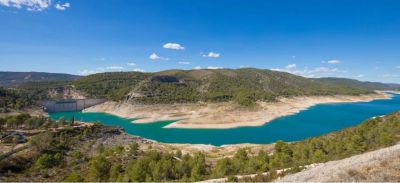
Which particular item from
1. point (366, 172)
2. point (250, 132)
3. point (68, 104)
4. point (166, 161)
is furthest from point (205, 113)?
point (366, 172)

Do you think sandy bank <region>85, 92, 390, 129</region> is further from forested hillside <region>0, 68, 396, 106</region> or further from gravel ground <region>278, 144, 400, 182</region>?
gravel ground <region>278, 144, 400, 182</region>

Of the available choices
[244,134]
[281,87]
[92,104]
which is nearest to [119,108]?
[92,104]

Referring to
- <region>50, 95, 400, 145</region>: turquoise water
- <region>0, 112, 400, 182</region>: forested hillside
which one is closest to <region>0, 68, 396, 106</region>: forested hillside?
<region>50, 95, 400, 145</region>: turquoise water

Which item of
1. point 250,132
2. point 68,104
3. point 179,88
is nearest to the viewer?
point 250,132

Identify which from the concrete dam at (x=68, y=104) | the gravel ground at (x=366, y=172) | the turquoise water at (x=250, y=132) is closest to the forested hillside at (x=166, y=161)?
the gravel ground at (x=366, y=172)

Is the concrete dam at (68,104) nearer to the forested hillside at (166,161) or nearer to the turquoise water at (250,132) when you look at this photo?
the turquoise water at (250,132)

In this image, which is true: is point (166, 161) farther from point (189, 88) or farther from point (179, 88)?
point (189, 88)

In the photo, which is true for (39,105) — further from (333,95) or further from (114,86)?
(333,95)

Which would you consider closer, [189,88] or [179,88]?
[179,88]
